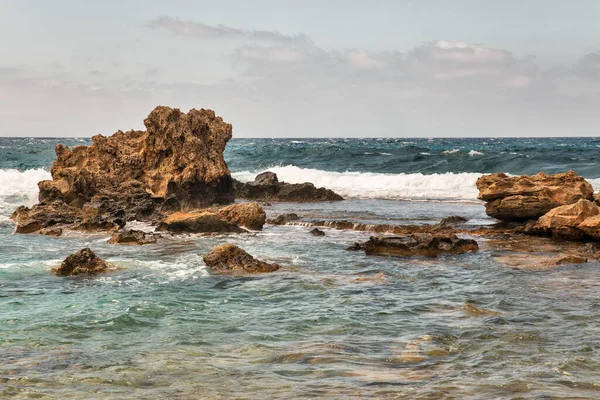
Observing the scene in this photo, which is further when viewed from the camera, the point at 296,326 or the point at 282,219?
the point at 282,219

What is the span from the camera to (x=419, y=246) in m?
18.6

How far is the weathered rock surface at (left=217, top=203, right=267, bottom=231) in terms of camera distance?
936 inches

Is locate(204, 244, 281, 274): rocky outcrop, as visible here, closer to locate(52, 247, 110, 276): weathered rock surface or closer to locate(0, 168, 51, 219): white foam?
locate(52, 247, 110, 276): weathered rock surface

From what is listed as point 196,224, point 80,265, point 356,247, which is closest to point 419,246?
point 356,247

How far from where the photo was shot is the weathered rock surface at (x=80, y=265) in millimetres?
15328

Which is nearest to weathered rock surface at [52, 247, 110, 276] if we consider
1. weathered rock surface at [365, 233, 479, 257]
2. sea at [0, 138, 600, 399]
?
sea at [0, 138, 600, 399]

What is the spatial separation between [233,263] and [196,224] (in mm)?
6563

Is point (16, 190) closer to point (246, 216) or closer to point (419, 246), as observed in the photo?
point (246, 216)

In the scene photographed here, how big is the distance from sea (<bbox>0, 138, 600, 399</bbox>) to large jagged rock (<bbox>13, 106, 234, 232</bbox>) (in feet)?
17.6

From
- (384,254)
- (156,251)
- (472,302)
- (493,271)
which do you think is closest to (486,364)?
(472,302)

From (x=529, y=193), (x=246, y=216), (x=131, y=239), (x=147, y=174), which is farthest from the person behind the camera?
(x=147, y=174)

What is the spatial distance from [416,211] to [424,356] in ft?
65.9

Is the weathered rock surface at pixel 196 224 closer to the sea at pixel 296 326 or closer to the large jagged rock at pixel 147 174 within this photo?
the sea at pixel 296 326

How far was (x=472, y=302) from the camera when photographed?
12.9m
